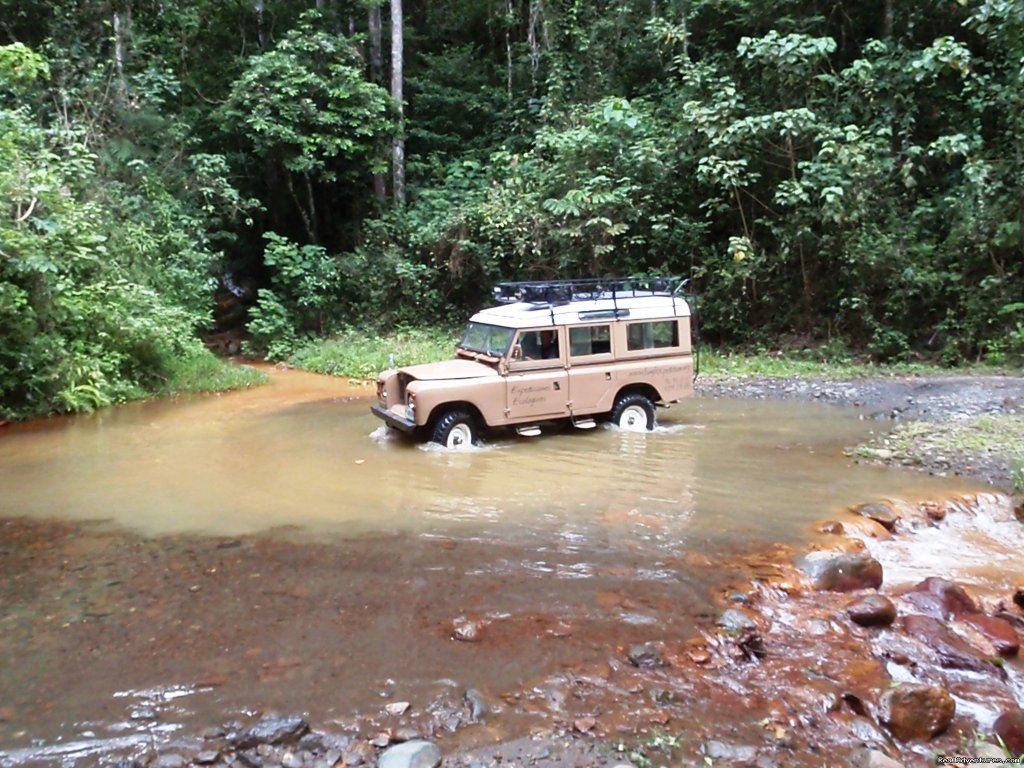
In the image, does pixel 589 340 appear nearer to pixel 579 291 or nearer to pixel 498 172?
pixel 579 291

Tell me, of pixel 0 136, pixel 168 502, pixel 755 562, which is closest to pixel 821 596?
pixel 755 562

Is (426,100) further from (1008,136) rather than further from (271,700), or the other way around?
(271,700)

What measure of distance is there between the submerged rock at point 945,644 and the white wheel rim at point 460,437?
5763 mm

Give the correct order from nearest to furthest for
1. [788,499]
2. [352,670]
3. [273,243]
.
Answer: [352,670], [788,499], [273,243]

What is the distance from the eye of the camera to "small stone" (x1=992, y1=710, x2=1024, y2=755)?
12.9 feet

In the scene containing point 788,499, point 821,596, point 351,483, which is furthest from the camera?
point 351,483

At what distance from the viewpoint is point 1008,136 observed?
15359mm

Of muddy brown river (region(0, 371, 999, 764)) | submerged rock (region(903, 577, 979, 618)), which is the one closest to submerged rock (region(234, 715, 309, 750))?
muddy brown river (region(0, 371, 999, 764))

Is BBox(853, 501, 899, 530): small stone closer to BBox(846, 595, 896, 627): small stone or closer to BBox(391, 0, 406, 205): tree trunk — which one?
BBox(846, 595, 896, 627): small stone

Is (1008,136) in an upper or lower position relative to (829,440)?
upper

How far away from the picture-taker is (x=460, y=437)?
995 centimetres

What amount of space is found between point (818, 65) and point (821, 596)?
1538 centimetres

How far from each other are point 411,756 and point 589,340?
7.36 m

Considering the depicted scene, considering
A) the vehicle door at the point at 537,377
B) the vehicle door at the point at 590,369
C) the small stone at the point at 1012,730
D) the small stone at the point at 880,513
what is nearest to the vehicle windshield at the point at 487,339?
the vehicle door at the point at 537,377
